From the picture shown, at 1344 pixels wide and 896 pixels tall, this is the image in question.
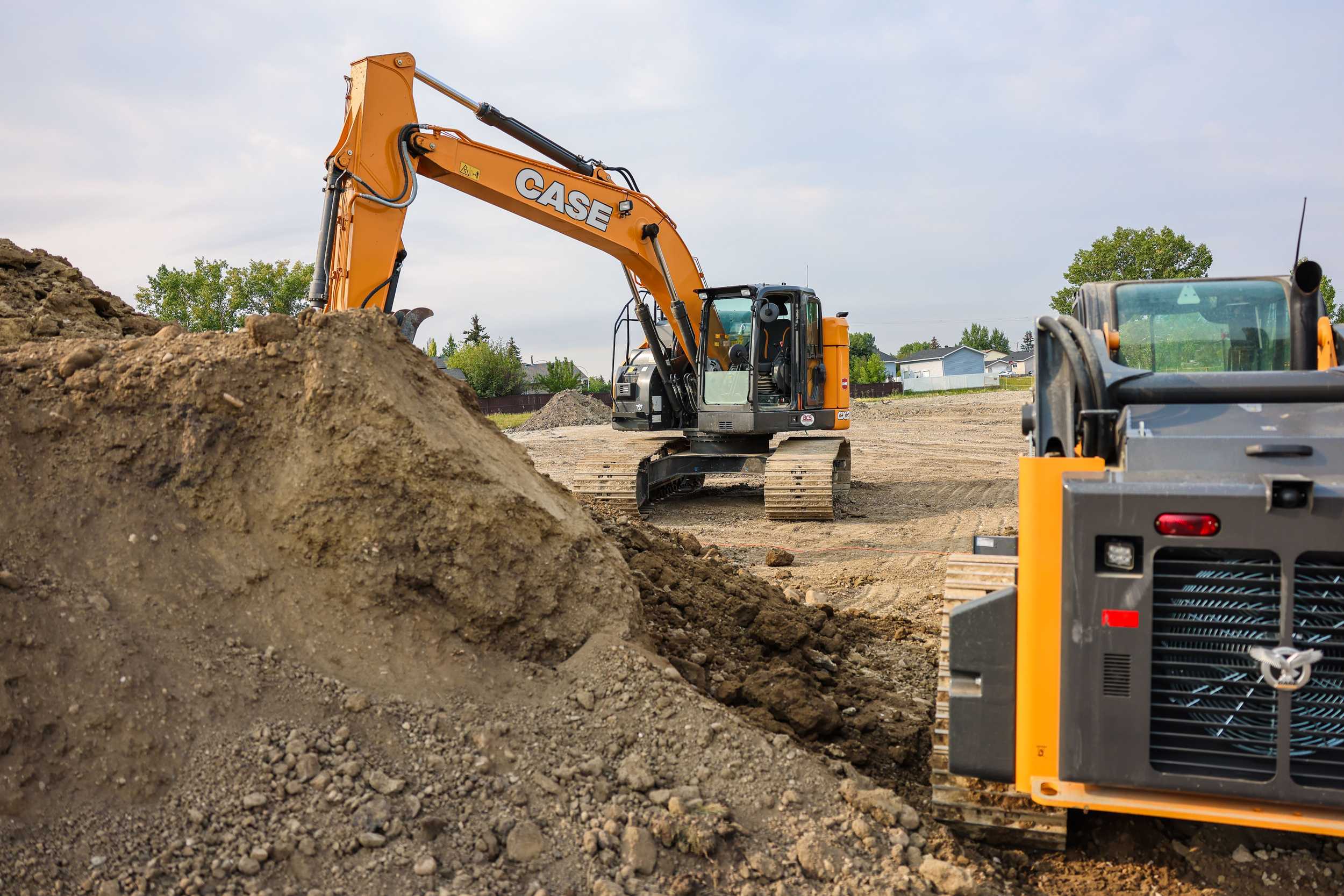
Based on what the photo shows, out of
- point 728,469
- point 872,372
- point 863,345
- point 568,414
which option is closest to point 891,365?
point 863,345

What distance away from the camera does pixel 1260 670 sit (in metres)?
2.72

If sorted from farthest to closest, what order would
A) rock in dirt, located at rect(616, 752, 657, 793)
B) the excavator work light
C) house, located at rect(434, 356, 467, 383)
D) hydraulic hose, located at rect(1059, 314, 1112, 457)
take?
house, located at rect(434, 356, 467, 383) → rock in dirt, located at rect(616, 752, 657, 793) → hydraulic hose, located at rect(1059, 314, 1112, 457) → the excavator work light

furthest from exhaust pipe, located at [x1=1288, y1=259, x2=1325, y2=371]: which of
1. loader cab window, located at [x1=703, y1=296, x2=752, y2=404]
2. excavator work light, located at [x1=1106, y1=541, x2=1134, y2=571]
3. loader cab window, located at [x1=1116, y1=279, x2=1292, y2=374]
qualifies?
loader cab window, located at [x1=703, y1=296, x2=752, y2=404]

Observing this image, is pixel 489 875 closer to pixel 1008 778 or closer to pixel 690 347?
pixel 1008 778

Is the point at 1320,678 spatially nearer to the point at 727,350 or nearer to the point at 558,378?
the point at 727,350

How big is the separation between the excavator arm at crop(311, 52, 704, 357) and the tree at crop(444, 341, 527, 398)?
39.2 meters

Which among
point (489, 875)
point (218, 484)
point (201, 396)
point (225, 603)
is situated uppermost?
point (201, 396)

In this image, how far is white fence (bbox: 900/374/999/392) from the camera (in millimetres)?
87125

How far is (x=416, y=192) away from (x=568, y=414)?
88.8 ft

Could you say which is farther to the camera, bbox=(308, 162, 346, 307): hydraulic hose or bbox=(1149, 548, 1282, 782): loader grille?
bbox=(308, 162, 346, 307): hydraulic hose

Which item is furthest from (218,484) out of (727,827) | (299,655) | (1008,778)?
(1008,778)

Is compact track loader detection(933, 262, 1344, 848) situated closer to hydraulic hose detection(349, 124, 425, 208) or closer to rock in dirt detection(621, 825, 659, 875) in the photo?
rock in dirt detection(621, 825, 659, 875)

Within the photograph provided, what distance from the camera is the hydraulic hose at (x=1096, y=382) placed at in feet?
10.7

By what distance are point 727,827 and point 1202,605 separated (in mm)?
1695
